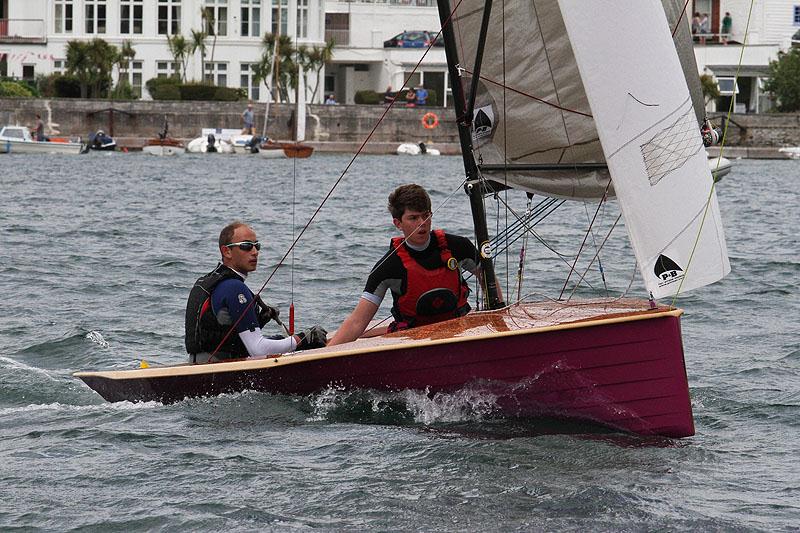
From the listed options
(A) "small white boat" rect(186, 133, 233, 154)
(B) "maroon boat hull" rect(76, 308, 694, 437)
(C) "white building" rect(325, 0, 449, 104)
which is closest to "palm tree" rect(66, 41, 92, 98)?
(A) "small white boat" rect(186, 133, 233, 154)

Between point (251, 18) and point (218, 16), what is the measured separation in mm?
1530

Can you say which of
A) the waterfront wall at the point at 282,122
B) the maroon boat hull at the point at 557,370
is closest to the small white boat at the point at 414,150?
the waterfront wall at the point at 282,122

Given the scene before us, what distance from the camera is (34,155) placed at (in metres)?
45.9

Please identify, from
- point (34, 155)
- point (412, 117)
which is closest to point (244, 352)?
point (34, 155)

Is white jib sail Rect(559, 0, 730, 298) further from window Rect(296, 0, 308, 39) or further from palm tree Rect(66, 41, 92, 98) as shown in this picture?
window Rect(296, 0, 308, 39)

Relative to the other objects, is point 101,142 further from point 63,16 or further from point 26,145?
point 63,16

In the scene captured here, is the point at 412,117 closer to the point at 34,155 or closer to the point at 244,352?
the point at 34,155

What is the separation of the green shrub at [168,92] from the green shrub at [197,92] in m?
0.24

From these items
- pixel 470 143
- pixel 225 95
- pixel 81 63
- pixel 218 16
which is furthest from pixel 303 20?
pixel 470 143

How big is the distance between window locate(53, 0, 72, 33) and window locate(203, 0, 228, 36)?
5.99m

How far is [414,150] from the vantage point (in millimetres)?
52594

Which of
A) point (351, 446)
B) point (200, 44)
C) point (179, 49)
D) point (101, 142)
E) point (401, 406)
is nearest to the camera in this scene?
point (351, 446)

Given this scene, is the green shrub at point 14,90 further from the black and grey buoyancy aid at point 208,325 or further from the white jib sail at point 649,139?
the white jib sail at point 649,139

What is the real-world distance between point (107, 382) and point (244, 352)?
0.90 metres
